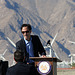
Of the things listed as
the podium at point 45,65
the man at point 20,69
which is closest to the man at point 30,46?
the podium at point 45,65

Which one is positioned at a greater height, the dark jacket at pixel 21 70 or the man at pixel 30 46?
the man at pixel 30 46

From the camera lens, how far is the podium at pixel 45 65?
876 cm

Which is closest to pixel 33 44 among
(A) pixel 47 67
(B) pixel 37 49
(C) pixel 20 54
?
(B) pixel 37 49

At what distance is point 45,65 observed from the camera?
8.85 meters

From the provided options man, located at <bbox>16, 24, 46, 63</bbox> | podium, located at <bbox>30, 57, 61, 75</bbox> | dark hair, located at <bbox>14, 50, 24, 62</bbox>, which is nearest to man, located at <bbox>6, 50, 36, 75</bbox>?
dark hair, located at <bbox>14, 50, 24, 62</bbox>

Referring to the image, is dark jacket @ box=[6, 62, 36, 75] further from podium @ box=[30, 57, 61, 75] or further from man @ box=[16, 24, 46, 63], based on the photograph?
podium @ box=[30, 57, 61, 75]

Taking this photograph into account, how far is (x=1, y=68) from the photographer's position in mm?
7691

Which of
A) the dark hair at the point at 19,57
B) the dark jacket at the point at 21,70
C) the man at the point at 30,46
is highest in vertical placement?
the man at the point at 30,46

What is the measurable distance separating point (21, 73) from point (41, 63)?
2.31 meters

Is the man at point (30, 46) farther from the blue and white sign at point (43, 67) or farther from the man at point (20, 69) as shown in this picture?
the man at point (20, 69)

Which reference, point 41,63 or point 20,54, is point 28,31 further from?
point 20,54

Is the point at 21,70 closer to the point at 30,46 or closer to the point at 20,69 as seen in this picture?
the point at 20,69

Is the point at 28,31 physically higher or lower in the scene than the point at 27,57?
higher

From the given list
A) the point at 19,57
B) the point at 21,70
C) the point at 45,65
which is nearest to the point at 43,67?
the point at 45,65
